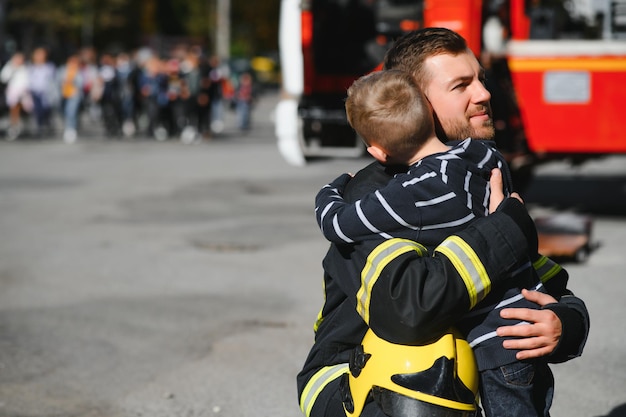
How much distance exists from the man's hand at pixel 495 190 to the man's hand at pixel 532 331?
0.22 m

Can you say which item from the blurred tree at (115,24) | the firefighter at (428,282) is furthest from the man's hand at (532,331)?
the blurred tree at (115,24)

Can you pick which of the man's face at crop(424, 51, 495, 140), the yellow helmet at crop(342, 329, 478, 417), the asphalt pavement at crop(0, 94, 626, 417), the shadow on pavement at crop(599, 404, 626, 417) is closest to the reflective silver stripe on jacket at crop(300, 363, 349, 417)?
the yellow helmet at crop(342, 329, 478, 417)

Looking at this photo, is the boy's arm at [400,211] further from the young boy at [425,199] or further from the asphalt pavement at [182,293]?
the asphalt pavement at [182,293]

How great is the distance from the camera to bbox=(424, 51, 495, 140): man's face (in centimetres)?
247

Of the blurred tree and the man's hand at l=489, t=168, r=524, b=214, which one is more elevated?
the man's hand at l=489, t=168, r=524, b=214

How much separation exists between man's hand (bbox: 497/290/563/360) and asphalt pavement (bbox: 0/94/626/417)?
2277 mm

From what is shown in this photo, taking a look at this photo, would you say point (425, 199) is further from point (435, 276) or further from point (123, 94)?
point (123, 94)

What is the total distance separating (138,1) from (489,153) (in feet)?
235

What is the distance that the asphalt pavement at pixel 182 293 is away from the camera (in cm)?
481

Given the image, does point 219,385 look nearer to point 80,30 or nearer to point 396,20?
point 396,20

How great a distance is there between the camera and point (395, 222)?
7.45 feet

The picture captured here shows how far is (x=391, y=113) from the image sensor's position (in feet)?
7.48

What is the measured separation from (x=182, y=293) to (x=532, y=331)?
16.3 feet

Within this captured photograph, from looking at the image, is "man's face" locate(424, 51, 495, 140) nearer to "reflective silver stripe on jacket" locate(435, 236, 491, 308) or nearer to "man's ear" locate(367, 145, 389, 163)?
"man's ear" locate(367, 145, 389, 163)
